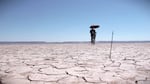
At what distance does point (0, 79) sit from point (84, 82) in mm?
1449

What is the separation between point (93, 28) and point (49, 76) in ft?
31.7

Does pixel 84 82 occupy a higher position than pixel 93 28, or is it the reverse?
pixel 93 28

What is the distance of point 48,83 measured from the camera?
228cm

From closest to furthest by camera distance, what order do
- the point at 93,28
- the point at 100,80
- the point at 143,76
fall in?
1. the point at 100,80
2. the point at 143,76
3. the point at 93,28

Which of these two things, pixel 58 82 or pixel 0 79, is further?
pixel 0 79

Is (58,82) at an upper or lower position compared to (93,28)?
lower

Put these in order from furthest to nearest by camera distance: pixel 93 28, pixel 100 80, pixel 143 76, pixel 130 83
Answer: pixel 93 28
pixel 143 76
pixel 100 80
pixel 130 83

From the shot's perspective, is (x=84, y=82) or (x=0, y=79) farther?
(x=0, y=79)

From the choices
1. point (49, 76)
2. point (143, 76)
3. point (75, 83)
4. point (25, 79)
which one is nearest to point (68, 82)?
point (75, 83)

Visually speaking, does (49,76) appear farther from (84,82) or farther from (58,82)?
(84,82)

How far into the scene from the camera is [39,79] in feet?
8.11

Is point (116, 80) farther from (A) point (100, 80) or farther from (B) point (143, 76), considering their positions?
(B) point (143, 76)

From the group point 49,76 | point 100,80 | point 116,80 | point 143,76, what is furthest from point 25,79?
point 143,76

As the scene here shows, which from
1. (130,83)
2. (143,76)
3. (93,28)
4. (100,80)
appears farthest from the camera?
(93,28)
